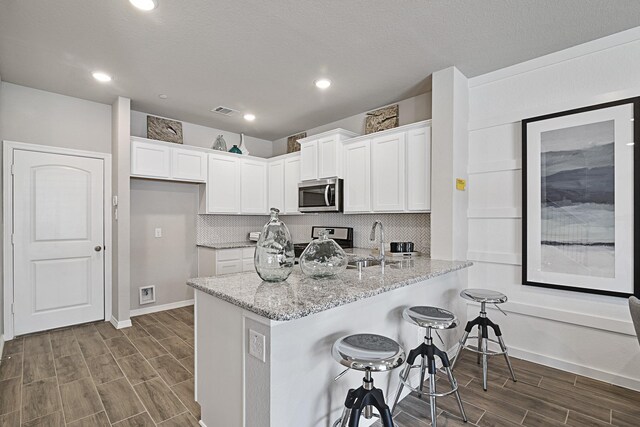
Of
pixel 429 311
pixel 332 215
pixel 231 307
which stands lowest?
pixel 429 311

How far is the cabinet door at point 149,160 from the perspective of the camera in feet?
12.5

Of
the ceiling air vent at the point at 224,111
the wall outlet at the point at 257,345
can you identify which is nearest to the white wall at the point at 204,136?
the ceiling air vent at the point at 224,111

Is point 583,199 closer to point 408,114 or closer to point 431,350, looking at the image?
point 431,350

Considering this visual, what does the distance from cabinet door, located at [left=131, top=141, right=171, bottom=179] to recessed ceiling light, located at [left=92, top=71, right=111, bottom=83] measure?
0.82 m

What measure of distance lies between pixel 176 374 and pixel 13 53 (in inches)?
121

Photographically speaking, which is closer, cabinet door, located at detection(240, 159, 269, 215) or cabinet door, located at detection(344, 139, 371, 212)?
cabinet door, located at detection(344, 139, 371, 212)

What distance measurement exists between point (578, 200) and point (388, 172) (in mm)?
1683

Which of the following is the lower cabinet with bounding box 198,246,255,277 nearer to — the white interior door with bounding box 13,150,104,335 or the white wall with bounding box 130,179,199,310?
the white wall with bounding box 130,179,199,310

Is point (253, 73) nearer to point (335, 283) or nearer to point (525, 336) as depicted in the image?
point (335, 283)

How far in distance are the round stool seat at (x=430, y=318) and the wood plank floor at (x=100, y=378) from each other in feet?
4.90

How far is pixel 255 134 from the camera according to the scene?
527cm

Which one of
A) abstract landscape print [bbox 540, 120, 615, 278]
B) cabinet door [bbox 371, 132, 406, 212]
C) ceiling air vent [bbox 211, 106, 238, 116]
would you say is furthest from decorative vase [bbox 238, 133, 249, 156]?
abstract landscape print [bbox 540, 120, 615, 278]

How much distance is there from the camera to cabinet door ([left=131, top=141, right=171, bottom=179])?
3.80 m

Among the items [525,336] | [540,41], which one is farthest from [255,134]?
[525,336]
